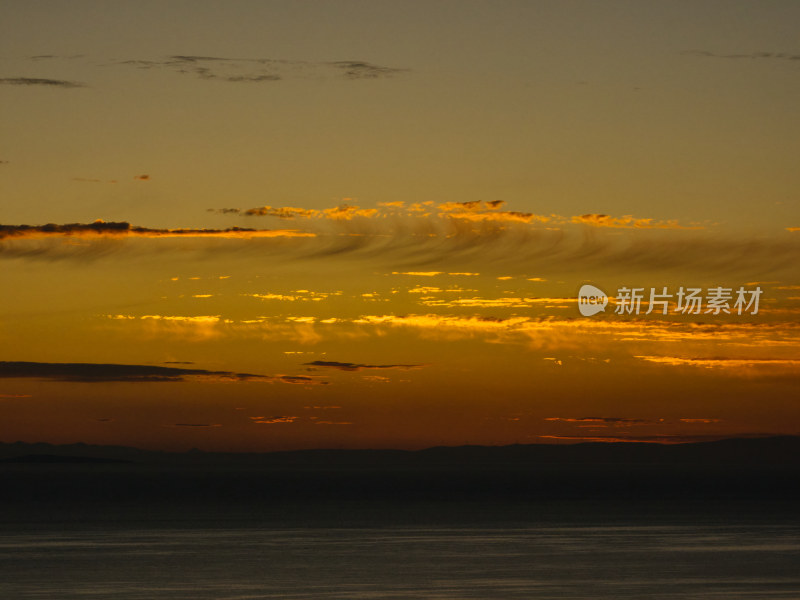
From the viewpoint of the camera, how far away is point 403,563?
1997 inches

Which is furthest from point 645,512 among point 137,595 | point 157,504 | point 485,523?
point 137,595

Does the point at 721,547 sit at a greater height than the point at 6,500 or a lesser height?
lesser

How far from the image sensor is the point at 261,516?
8731 cm

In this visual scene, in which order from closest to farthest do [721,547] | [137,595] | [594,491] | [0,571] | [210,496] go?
[137,595] < [0,571] < [721,547] < [210,496] < [594,491]

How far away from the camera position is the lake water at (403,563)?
4281cm

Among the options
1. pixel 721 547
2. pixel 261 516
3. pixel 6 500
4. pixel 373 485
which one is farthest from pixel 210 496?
pixel 721 547

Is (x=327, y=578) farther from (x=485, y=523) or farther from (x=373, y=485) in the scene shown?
(x=373, y=485)

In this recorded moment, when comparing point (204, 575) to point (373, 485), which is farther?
point (373, 485)

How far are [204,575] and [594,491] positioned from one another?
94.9m

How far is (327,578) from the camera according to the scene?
150 ft

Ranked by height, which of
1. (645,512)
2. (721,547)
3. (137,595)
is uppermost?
(645,512)

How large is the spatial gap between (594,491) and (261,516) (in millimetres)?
58484

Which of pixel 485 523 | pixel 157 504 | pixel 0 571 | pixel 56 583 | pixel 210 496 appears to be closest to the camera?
pixel 56 583

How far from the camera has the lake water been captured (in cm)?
4281
